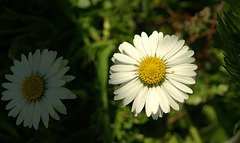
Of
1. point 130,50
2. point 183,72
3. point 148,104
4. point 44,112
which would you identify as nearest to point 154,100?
point 148,104

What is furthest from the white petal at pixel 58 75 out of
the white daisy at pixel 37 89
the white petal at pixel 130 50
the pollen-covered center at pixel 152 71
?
the pollen-covered center at pixel 152 71

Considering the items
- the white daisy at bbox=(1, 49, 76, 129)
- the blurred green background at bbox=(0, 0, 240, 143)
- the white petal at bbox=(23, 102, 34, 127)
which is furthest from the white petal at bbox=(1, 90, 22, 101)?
the blurred green background at bbox=(0, 0, 240, 143)

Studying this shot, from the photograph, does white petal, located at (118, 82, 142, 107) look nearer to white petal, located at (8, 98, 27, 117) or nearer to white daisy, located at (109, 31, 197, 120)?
white daisy, located at (109, 31, 197, 120)

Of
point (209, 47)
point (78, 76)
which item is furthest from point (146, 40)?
point (209, 47)

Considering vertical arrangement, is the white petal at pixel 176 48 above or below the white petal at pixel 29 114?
above

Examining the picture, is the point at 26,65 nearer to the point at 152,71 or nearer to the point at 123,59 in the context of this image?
the point at 123,59

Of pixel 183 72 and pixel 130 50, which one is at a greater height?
pixel 130 50

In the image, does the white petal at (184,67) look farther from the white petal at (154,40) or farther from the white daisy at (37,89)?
the white daisy at (37,89)
